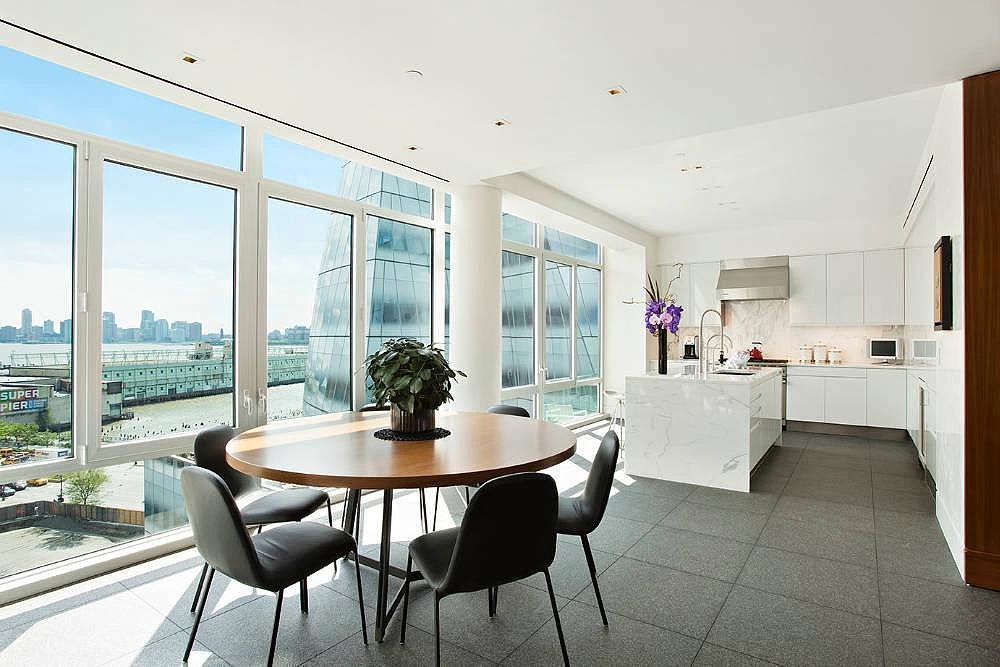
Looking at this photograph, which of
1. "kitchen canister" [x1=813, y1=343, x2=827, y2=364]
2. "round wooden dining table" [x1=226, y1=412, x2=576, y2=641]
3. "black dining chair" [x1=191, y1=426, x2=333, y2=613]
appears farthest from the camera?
"kitchen canister" [x1=813, y1=343, x2=827, y2=364]

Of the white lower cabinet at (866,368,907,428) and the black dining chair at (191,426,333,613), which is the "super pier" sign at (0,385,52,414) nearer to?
the black dining chair at (191,426,333,613)

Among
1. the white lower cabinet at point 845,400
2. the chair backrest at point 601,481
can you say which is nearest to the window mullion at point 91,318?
the chair backrest at point 601,481

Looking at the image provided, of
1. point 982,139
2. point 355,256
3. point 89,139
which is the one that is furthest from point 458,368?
point 982,139

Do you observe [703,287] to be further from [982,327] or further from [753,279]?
[982,327]

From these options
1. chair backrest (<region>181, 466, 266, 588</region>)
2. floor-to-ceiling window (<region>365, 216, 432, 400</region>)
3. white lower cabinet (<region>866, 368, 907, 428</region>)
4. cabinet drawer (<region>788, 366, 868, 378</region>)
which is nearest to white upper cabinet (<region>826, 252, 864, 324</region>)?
cabinet drawer (<region>788, 366, 868, 378</region>)

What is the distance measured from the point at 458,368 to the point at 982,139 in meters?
3.76

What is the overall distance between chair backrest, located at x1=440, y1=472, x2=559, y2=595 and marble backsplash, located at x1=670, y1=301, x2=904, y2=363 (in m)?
7.00

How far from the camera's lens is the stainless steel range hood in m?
7.55

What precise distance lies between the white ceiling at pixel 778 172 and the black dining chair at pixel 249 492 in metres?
3.72

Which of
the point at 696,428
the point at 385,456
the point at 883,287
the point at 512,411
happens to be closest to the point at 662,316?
the point at 696,428

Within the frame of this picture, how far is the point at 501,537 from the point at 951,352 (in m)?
3.04

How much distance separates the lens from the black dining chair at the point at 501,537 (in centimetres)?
175

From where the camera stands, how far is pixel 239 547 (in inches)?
71.0

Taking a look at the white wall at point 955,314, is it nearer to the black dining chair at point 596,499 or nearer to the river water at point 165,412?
the black dining chair at point 596,499
